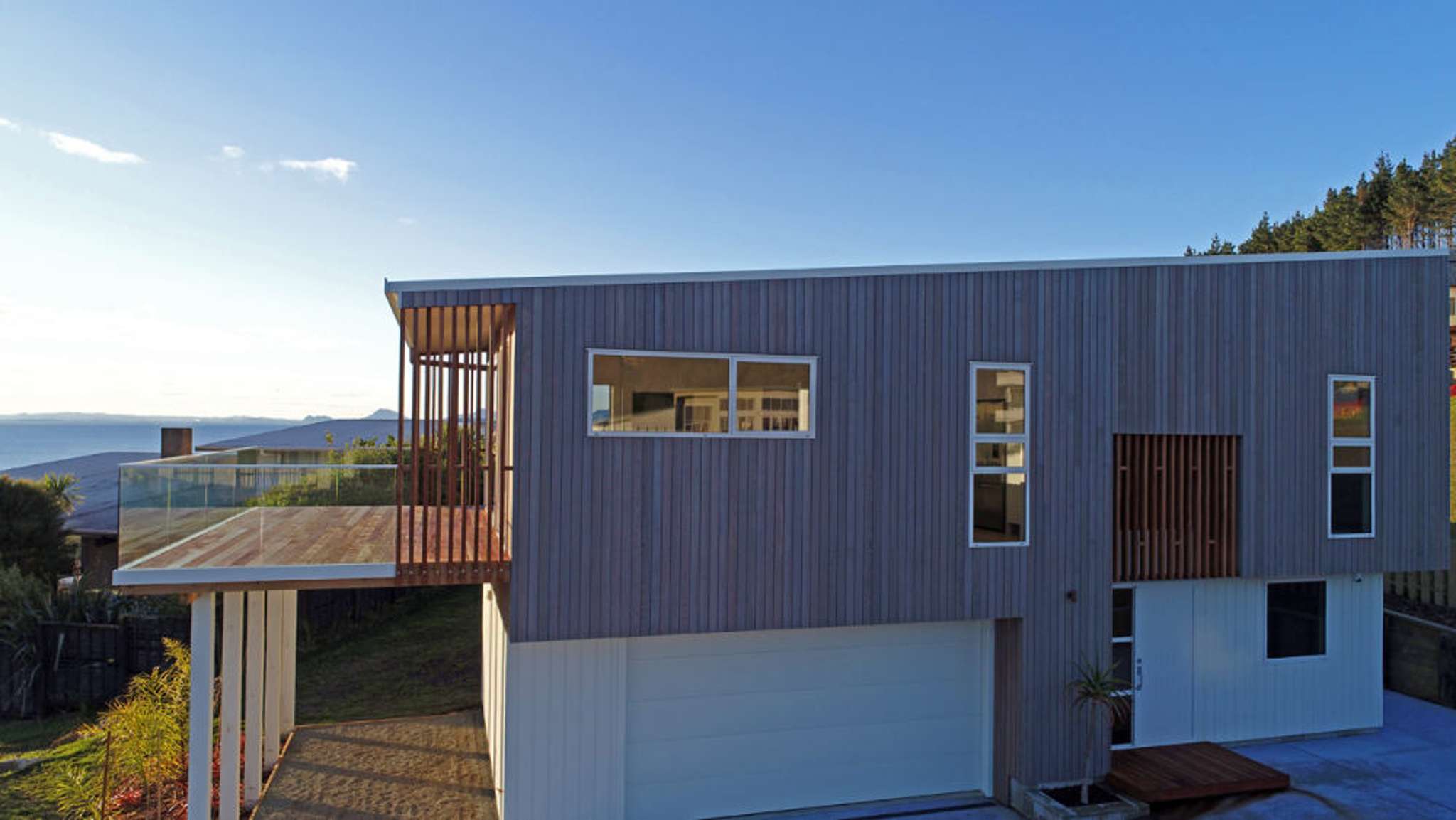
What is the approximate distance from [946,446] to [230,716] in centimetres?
617

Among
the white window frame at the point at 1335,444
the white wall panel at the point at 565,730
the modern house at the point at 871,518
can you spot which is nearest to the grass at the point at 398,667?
the modern house at the point at 871,518

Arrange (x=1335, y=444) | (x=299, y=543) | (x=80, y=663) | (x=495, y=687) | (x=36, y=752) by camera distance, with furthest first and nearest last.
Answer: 1. (x=80, y=663)
2. (x=36, y=752)
3. (x=1335, y=444)
4. (x=495, y=687)
5. (x=299, y=543)

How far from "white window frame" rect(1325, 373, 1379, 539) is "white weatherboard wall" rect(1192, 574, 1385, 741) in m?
0.84

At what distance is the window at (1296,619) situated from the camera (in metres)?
8.62

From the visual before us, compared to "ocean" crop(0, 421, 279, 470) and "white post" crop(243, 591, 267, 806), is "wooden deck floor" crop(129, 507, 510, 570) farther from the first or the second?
"ocean" crop(0, 421, 279, 470)

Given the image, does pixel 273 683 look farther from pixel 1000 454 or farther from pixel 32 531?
pixel 32 531

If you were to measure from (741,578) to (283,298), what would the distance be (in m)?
14.9

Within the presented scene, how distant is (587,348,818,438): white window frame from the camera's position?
6281mm

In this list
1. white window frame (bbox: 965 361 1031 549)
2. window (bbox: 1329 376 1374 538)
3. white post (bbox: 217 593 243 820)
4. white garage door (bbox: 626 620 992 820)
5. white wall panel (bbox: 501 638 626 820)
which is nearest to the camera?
white post (bbox: 217 593 243 820)

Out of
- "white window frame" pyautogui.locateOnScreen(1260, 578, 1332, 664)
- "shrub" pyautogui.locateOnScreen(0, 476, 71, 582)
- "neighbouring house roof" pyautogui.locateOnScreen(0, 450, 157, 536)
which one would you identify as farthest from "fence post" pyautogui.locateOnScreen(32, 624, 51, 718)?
"white window frame" pyautogui.locateOnScreen(1260, 578, 1332, 664)

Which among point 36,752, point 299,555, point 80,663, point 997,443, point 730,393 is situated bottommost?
point 36,752

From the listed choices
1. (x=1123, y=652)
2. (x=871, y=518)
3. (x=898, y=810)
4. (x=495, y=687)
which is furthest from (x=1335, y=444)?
(x=495, y=687)

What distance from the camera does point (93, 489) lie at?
2266 cm

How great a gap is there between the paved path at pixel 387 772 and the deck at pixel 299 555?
7.40 feet
